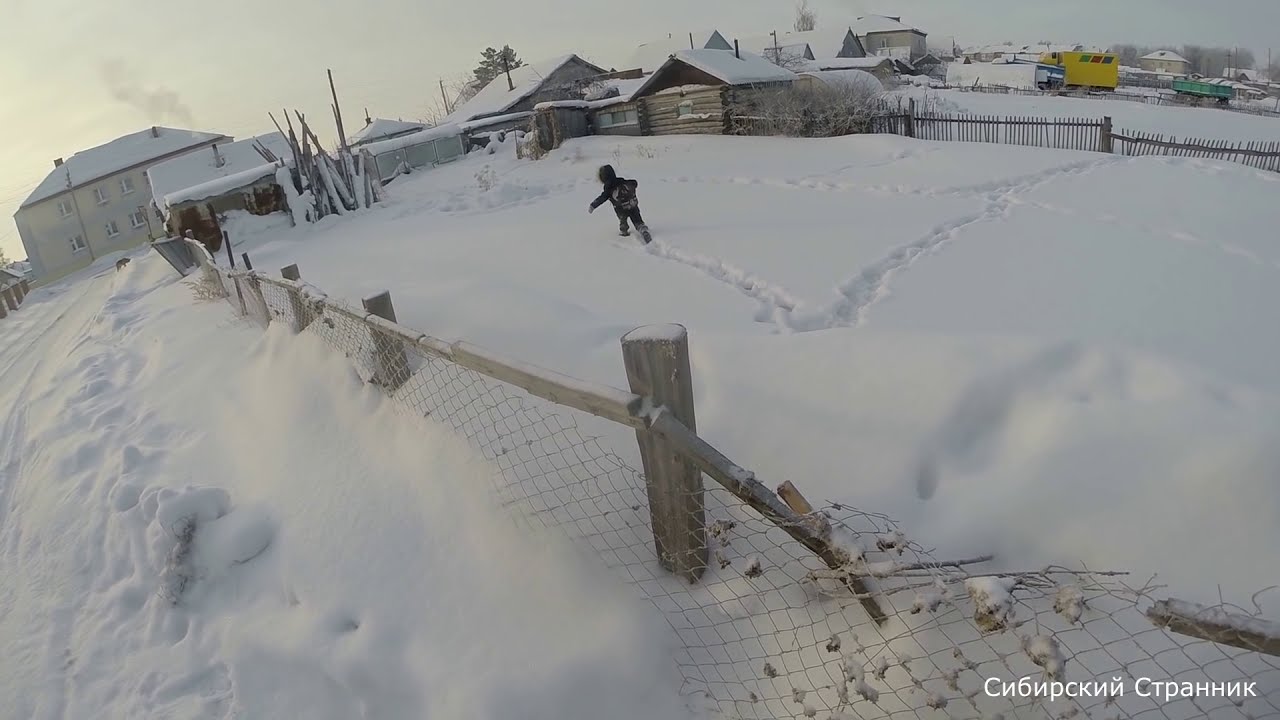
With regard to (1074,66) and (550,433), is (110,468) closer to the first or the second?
(550,433)

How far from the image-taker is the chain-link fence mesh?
5.95 feet

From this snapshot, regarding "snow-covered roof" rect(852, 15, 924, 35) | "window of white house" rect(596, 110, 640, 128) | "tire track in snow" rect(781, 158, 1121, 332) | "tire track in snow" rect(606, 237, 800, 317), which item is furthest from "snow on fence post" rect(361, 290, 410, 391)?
"snow-covered roof" rect(852, 15, 924, 35)

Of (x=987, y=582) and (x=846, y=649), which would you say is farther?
(x=846, y=649)

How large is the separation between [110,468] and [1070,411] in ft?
19.2

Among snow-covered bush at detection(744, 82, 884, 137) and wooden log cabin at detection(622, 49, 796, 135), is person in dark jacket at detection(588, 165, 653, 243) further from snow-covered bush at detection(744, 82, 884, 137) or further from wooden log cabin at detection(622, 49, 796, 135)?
wooden log cabin at detection(622, 49, 796, 135)

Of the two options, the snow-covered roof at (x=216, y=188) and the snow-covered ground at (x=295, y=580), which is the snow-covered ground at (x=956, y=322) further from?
the snow-covered roof at (x=216, y=188)

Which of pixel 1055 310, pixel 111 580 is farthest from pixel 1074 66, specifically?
pixel 111 580

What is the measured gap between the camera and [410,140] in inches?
843

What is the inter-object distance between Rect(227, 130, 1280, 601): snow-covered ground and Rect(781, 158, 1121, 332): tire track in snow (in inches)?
1.5

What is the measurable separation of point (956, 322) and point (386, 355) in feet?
13.1

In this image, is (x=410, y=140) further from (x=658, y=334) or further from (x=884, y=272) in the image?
(x=658, y=334)

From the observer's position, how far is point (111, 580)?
3.61 metres

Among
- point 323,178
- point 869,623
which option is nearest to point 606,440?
point 869,623

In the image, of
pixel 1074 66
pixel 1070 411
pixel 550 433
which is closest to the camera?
pixel 1070 411
